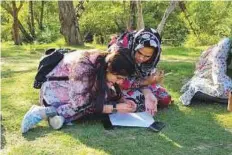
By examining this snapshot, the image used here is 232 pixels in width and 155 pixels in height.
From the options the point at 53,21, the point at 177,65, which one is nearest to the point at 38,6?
the point at 53,21

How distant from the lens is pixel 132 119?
421 cm

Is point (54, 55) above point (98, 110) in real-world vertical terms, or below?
above

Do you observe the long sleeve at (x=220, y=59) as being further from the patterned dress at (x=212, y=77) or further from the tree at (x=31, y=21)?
the tree at (x=31, y=21)

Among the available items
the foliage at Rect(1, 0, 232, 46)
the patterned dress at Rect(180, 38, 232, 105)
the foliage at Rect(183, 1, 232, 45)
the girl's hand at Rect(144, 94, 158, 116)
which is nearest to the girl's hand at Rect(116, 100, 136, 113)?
the girl's hand at Rect(144, 94, 158, 116)

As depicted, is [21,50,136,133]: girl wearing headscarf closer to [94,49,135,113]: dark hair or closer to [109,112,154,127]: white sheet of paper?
[94,49,135,113]: dark hair

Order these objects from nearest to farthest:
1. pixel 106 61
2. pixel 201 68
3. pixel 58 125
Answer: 1. pixel 106 61
2. pixel 58 125
3. pixel 201 68

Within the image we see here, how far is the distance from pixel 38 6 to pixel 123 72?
25.1m

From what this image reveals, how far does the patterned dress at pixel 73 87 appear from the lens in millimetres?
3936

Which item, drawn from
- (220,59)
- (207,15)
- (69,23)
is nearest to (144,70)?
(220,59)

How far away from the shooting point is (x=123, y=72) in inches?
147

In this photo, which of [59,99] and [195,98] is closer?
[59,99]

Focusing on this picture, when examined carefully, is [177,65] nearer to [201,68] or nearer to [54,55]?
[201,68]

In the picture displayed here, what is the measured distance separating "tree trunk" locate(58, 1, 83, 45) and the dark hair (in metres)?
8.39

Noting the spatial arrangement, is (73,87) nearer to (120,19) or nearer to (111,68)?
(111,68)
